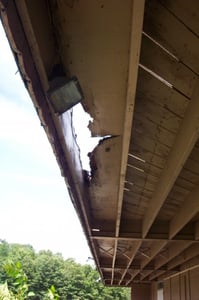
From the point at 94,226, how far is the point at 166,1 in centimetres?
325

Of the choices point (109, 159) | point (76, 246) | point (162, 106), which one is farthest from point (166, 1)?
point (76, 246)

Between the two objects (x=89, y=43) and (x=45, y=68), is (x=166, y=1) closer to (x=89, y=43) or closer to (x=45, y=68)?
(x=89, y=43)

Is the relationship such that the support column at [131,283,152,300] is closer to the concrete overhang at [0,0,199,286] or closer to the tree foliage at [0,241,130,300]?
the concrete overhang at [0,0,199,286]

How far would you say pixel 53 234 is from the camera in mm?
47594

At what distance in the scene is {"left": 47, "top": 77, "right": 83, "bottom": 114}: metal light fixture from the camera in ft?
5.49

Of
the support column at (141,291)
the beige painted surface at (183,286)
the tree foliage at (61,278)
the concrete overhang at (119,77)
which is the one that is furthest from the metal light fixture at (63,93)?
the tree foliage at (61,278)

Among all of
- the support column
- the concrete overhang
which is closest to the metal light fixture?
the concrete overhang

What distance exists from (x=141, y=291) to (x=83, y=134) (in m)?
10.1

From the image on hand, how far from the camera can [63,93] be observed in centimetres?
169

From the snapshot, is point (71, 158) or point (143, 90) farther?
point (71, 158)

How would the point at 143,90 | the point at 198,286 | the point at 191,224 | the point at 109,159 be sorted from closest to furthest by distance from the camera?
the point at 143,90 < the point at 109,159 < the point at 191,224 < the point at 198,286

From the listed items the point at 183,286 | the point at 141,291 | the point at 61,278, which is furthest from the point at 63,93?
the point at 61,278

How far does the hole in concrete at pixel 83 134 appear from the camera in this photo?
2.17 meters

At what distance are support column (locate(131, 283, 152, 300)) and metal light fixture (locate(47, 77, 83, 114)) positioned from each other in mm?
10657
